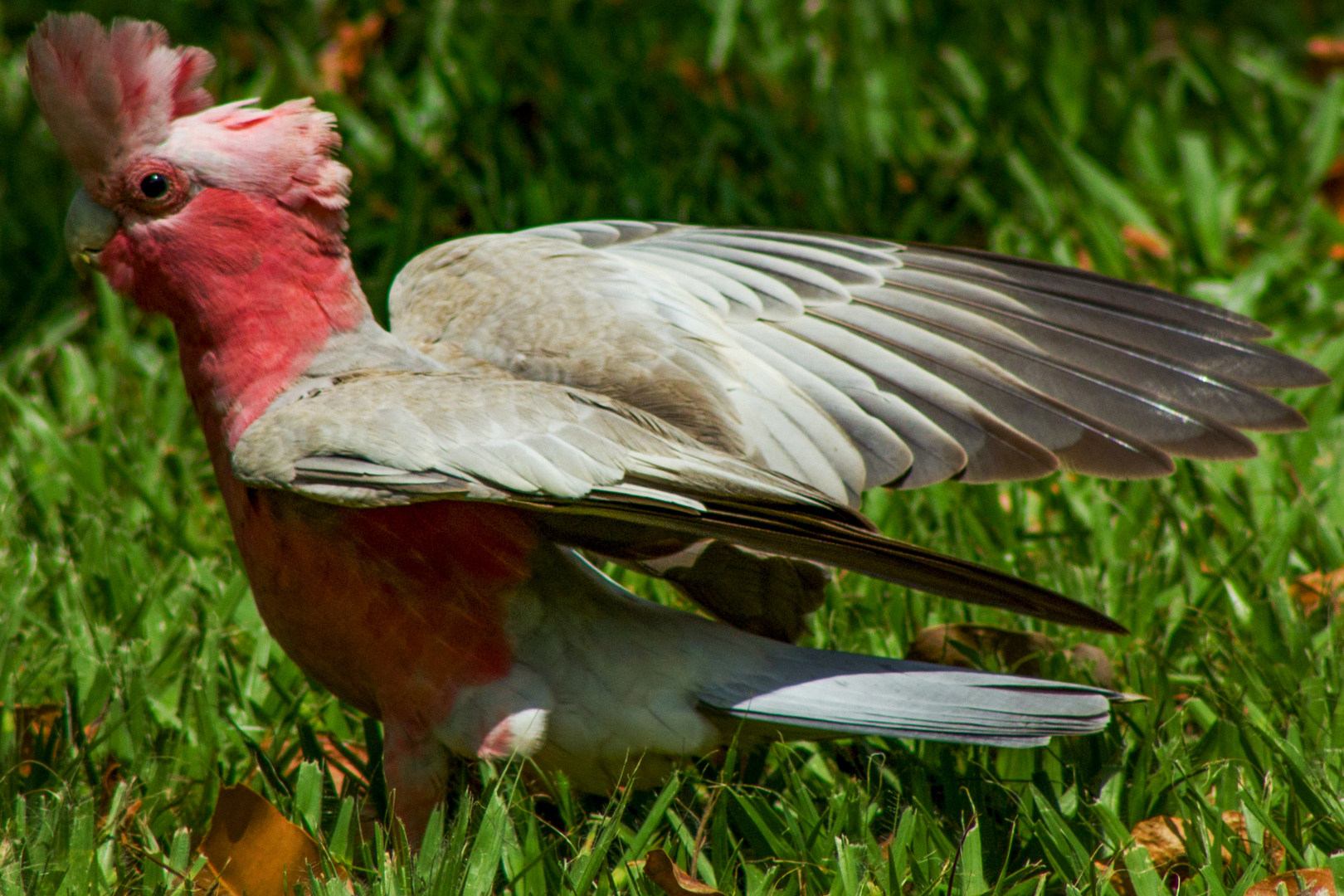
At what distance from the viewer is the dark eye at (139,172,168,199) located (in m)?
2.54

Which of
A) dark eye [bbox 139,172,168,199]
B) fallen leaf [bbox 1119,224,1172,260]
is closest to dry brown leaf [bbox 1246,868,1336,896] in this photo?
dark eye [bbox 139,172,168,199]

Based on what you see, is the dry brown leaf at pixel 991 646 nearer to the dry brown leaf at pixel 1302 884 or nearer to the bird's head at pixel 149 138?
the dry brown leaf at pixel 1302 884

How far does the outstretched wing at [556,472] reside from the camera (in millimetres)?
2281

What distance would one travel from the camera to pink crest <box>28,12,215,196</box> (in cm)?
246

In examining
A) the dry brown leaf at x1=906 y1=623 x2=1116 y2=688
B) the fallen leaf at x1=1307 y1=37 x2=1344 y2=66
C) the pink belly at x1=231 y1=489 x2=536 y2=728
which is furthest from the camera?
the fallen leaf at x1=1307 y1=37 x2=1344 y2=66

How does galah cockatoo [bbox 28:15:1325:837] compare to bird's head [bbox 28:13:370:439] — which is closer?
galah cockatoo [bbox 28:15:1325:837]

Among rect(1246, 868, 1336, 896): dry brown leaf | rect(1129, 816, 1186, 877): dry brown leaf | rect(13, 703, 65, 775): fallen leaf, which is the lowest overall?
rect(13, 703, 65, 775): fallen leaf

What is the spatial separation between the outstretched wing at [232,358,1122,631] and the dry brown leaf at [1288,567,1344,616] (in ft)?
3.65

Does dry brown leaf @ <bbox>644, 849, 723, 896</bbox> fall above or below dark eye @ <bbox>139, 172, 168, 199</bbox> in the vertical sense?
below

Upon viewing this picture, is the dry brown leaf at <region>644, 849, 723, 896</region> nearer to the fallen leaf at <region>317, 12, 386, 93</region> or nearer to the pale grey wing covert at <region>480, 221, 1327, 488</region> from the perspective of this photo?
the pale grey wing covert at <region>480, 221, 1327, 488</region>

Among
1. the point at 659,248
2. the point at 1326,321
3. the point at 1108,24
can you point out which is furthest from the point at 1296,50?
the point at 659,248

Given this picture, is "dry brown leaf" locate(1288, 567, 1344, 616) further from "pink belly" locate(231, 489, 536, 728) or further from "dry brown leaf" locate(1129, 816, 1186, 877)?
"pink belly" locate(231, 489, 536, 728)

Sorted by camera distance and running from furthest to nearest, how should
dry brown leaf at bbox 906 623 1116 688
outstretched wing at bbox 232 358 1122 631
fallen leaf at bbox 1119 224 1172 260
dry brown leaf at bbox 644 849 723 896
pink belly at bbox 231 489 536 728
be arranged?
fallen leaf at bbox 1119 224 1172 260
dry brown leaf at bbox 906 623 1116 688
pink belly at bbox 231 489 536 728
dry brown leaf at bbox 644 849 723 896
outstretched wing at bbox 232 358 1122 631

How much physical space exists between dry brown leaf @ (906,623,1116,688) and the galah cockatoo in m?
0.45
